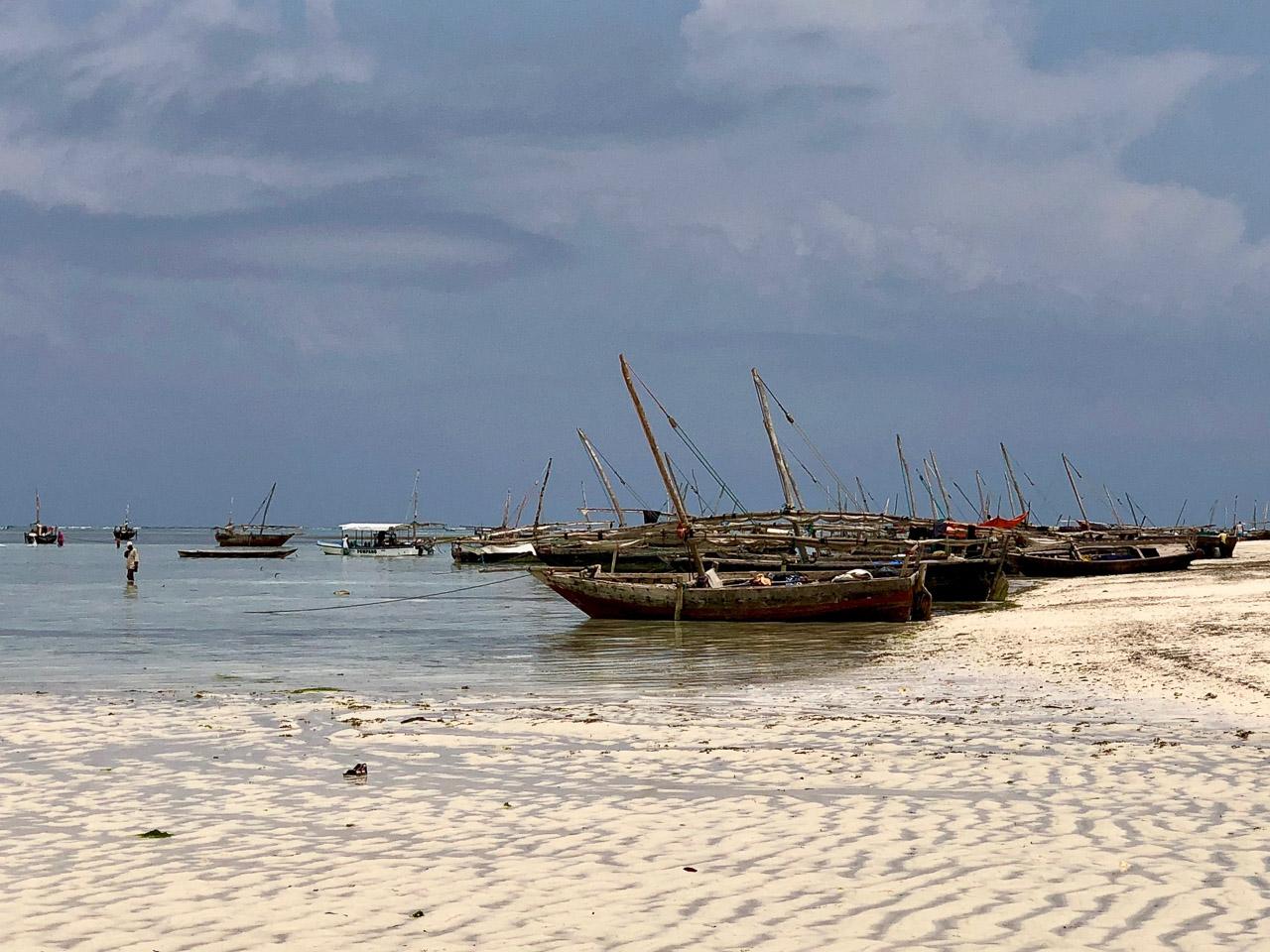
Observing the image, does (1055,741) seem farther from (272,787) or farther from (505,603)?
(505,603)

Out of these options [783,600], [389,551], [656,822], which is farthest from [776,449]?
[389,551]

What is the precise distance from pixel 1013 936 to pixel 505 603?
136 feet

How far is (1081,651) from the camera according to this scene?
71.6 ft

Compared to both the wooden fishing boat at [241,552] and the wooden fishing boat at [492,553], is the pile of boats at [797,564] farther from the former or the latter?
the wooden fishing boat at [241,552]

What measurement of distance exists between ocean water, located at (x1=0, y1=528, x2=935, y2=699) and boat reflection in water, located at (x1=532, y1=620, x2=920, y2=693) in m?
0.05

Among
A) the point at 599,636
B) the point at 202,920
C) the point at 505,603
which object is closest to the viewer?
the point at 202,920

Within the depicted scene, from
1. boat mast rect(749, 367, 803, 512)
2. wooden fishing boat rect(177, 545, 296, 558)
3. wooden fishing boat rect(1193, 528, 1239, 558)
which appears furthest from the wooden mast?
wooden fishing boat rect(177, 545, 296, 558)

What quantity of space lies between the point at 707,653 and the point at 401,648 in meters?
7.96

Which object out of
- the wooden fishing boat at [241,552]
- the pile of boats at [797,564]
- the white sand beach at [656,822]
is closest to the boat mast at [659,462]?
the pile of boats at [797,564]

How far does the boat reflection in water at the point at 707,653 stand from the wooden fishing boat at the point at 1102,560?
28499 mm

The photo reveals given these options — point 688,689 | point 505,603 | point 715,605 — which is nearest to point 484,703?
point 688,689

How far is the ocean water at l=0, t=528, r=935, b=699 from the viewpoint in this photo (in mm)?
20578

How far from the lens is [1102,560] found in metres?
56.8

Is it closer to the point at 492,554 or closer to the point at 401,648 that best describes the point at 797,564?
the point at 401,648
